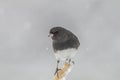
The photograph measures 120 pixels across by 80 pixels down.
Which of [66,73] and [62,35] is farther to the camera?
[62,35]

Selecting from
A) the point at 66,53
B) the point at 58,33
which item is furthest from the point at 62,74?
the point at 58,33

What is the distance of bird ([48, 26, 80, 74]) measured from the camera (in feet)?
8.76

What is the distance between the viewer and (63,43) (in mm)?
2848

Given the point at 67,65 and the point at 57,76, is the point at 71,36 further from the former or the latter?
the point at 57,76

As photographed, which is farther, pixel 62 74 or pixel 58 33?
pixel 58 33

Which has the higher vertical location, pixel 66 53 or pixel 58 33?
pixel 58 33

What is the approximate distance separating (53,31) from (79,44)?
0.52 meters

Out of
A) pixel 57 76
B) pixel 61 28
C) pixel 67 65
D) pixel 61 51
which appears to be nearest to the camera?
pixel 57 76

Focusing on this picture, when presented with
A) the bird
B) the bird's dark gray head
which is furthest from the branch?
the bird's dark gray head

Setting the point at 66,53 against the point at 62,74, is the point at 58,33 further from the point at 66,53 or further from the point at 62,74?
the point at 62,74

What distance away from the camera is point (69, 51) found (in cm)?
269

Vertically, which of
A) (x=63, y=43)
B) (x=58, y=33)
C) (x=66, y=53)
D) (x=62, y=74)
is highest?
(x=58, y=33)

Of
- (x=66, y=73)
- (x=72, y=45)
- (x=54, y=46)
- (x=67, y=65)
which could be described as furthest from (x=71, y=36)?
(x=66, y=73)

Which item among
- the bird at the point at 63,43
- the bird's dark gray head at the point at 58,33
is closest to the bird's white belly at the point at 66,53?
the bird at the point at 63,43
